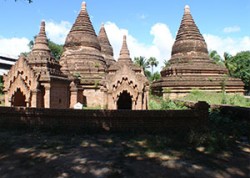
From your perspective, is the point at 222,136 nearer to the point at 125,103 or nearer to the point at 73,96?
the point at 73,96

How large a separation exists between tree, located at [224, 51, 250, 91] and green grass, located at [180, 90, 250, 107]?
3148 cm

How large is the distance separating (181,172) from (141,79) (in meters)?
13.2

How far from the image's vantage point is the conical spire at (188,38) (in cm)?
2334

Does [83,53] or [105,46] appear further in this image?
[105,46]

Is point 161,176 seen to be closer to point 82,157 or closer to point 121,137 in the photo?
point 82,157

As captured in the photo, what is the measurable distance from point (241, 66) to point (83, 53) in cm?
3784

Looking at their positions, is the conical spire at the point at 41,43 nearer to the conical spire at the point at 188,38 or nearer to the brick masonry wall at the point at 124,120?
the brick masonry wall at the point at 124,120

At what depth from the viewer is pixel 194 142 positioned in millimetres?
6777

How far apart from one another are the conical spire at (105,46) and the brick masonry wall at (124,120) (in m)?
20.5

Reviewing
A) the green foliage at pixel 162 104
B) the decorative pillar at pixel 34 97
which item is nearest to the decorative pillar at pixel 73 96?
the decorative pillar at pixel 34 97

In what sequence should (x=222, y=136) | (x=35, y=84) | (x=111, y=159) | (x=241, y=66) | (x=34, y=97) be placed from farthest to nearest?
(x=241, y=66) < (x=35, y=84) < (x=34, y=97) < (x=222, y=136) < (x=111, y=159)

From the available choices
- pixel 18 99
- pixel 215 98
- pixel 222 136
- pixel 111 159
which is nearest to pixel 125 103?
pixel 215 98

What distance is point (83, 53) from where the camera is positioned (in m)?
22.8

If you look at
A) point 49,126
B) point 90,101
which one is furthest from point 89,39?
point 49,126
